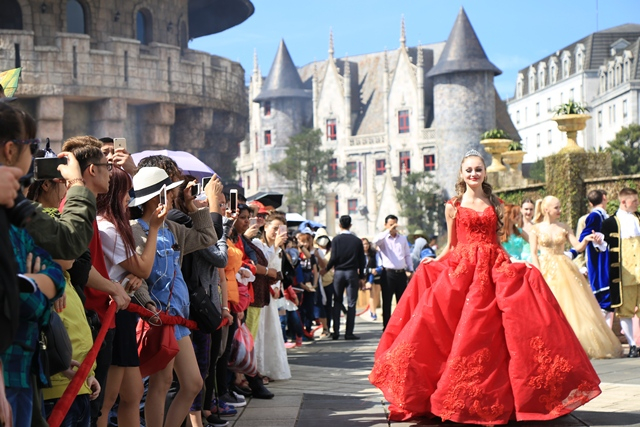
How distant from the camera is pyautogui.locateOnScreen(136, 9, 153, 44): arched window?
2505 centimetres

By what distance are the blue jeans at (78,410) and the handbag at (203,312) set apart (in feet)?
6.48

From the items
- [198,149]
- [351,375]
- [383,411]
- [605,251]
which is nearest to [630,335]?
[605,251]

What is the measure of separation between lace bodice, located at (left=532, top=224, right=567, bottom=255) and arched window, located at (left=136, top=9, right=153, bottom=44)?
15.8 meters

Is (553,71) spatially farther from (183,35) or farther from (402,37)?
(183,35)

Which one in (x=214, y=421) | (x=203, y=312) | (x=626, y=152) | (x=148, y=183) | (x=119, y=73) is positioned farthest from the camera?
(x=626, y=152)

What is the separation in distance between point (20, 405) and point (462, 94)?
75381 mm

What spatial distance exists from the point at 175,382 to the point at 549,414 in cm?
235

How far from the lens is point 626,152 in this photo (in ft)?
233

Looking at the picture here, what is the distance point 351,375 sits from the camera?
413 inches

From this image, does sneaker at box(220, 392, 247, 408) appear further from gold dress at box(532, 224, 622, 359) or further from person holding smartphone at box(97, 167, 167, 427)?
gold dress at box(532, 224, 622, 359)

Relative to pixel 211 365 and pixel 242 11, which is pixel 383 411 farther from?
pixel 242 11

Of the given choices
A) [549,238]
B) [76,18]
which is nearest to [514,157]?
[76,18]

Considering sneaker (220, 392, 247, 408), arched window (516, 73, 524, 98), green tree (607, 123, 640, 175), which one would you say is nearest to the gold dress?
sneaker (220, 392, 247, 408)

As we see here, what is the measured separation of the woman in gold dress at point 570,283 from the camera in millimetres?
10938
